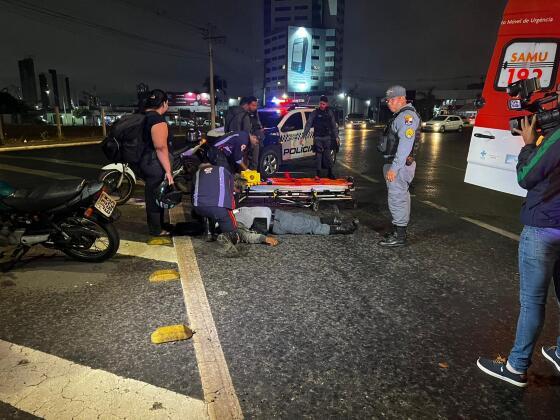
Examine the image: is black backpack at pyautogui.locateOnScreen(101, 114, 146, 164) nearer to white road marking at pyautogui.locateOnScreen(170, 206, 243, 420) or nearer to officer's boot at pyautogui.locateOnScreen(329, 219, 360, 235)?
white road marking at pyautogui.locateOnScreen(170, 206, 243, 420)

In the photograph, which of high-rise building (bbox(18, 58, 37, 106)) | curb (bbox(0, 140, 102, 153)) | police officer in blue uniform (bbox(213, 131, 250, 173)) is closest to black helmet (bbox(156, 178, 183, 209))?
police officer in blue uniform (bbox(213, 131, 250, 173))

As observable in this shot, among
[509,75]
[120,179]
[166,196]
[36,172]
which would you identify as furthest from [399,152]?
[36,172]

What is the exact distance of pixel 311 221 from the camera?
5.59 metres

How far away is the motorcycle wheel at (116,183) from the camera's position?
24.6 ft

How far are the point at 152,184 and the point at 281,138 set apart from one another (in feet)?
20.2

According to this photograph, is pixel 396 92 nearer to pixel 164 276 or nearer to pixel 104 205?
pixel 164 276

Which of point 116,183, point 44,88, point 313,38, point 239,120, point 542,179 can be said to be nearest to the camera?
point 542,179

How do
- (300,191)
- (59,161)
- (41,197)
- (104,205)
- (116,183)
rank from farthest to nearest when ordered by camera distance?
(59,161)
(116,183)
(300,191)
(104,205)
(41,197)

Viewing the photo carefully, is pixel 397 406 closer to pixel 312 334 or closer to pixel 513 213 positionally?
pixel 312 334

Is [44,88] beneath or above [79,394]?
above

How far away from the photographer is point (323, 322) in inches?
132

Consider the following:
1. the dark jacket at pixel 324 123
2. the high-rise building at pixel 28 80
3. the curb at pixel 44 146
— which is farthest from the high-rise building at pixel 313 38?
the dark jacket at pixel 324 123

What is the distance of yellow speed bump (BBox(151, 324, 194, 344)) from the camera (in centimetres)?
304

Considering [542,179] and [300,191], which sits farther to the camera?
[300,191]
